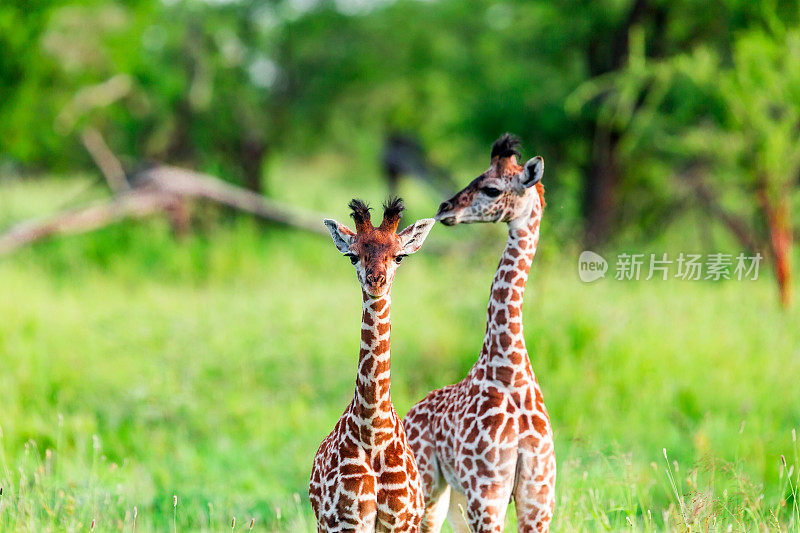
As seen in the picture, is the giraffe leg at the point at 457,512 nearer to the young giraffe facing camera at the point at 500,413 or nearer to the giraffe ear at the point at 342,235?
the young giraffe facing camera at the point at 500,413

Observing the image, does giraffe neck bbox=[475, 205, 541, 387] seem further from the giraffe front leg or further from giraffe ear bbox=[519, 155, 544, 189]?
the giraffe front leg

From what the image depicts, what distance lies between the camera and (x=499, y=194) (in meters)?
3.15

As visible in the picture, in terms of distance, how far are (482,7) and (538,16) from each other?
3.44 meters

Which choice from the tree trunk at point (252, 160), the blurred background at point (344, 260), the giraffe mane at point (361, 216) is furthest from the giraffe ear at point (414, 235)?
the tree trunk at point (252, 160)

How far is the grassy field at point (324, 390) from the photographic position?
4.56 metres

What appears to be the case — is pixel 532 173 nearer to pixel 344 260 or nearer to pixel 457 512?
pixel 457 512

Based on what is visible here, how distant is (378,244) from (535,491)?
3.85ft

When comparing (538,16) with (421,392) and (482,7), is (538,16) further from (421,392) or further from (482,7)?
(421,392)

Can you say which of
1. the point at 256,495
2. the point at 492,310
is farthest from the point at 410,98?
the point at 492,310

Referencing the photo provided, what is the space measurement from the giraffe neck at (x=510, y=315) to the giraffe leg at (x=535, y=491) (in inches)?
12.8

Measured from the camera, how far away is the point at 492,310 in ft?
10.8

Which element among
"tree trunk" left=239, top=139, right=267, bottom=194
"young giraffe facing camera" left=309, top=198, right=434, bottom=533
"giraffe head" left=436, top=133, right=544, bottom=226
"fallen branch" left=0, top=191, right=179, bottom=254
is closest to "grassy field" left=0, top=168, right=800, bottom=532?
"fallen branch" left=0, top=191, right=179, bottom=254

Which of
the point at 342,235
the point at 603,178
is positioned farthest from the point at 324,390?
the point at 603,178

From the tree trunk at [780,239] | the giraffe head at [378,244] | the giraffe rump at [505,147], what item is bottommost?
the giraffe head at [378,244]
